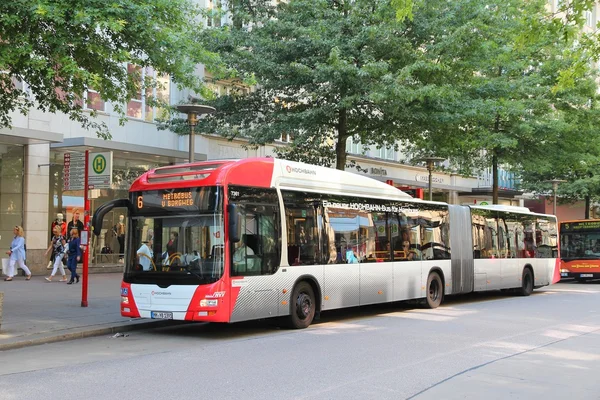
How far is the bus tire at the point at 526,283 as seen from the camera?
21.3 meters

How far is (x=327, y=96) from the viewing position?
19938 mm

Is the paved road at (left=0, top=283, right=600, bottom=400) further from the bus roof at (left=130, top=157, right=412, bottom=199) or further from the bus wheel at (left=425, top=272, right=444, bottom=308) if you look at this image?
the bus roof at (left=130, top=157, right=412, bottom=199)

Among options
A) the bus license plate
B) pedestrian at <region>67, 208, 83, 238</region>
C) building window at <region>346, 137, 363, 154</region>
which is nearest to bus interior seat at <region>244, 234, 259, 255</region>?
the bus license plate

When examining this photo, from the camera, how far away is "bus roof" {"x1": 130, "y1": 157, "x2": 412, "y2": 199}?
11180 mm

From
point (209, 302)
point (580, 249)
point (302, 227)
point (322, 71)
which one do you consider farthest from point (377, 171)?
point (209, 302)

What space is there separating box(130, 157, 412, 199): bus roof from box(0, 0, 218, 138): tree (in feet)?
6.15

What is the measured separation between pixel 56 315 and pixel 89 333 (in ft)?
6.17

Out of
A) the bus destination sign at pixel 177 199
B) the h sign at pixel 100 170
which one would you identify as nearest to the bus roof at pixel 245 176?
the bus destination sign at pixel 177 199

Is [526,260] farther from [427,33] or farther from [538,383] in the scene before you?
[538,383]

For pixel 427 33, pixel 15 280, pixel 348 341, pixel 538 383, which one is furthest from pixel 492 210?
pixel 15 280

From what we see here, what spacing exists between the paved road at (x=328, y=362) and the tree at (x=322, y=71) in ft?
25.2

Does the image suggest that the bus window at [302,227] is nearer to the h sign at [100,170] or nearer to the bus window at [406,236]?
the bus window at [406,236]

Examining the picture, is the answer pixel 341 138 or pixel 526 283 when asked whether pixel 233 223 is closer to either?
pixel 341 138

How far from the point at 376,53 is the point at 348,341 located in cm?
1139
